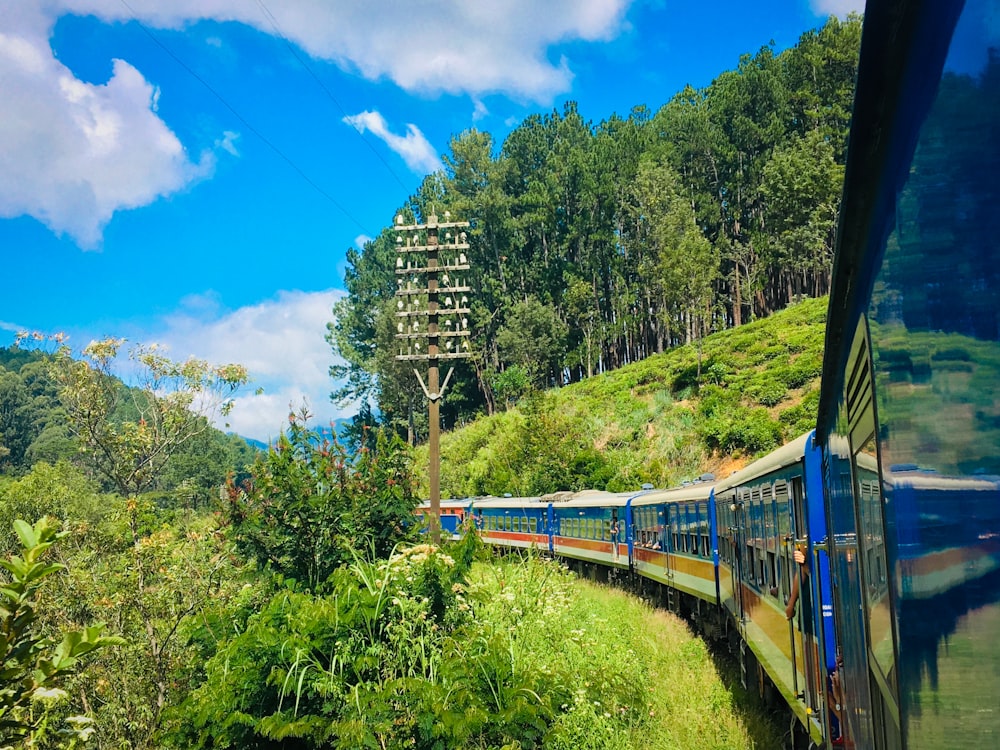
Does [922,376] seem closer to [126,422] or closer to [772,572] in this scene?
[772,572]

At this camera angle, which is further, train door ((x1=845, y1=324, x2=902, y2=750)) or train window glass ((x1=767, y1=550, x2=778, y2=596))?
train window glass ((x1=767, y1=550, x2=778, y2=596))

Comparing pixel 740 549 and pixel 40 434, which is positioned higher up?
pixel 40 434

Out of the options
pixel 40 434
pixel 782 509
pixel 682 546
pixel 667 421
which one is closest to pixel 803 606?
pixel 782 509

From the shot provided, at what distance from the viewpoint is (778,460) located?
6945mm

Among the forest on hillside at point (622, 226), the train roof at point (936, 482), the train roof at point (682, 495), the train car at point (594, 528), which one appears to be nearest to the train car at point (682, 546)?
the train roof at point (682, 495)

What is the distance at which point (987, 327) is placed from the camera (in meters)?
1.04

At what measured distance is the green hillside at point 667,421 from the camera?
108ft

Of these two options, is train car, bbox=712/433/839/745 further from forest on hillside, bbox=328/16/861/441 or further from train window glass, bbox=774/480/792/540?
forest on hillside, bbox=328/16/861/441

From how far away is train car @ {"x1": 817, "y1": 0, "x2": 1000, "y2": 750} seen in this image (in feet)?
3.46

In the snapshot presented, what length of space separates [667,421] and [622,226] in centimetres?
2231

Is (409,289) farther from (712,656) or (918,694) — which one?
(918,694)

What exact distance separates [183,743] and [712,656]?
884 centimetres

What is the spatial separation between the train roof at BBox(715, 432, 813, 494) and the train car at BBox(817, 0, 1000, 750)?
4048 mm

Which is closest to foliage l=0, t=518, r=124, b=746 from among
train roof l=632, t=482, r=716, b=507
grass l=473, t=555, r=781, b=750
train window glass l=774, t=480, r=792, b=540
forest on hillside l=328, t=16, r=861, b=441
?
grass l=473, t=555, r=781, b=750
